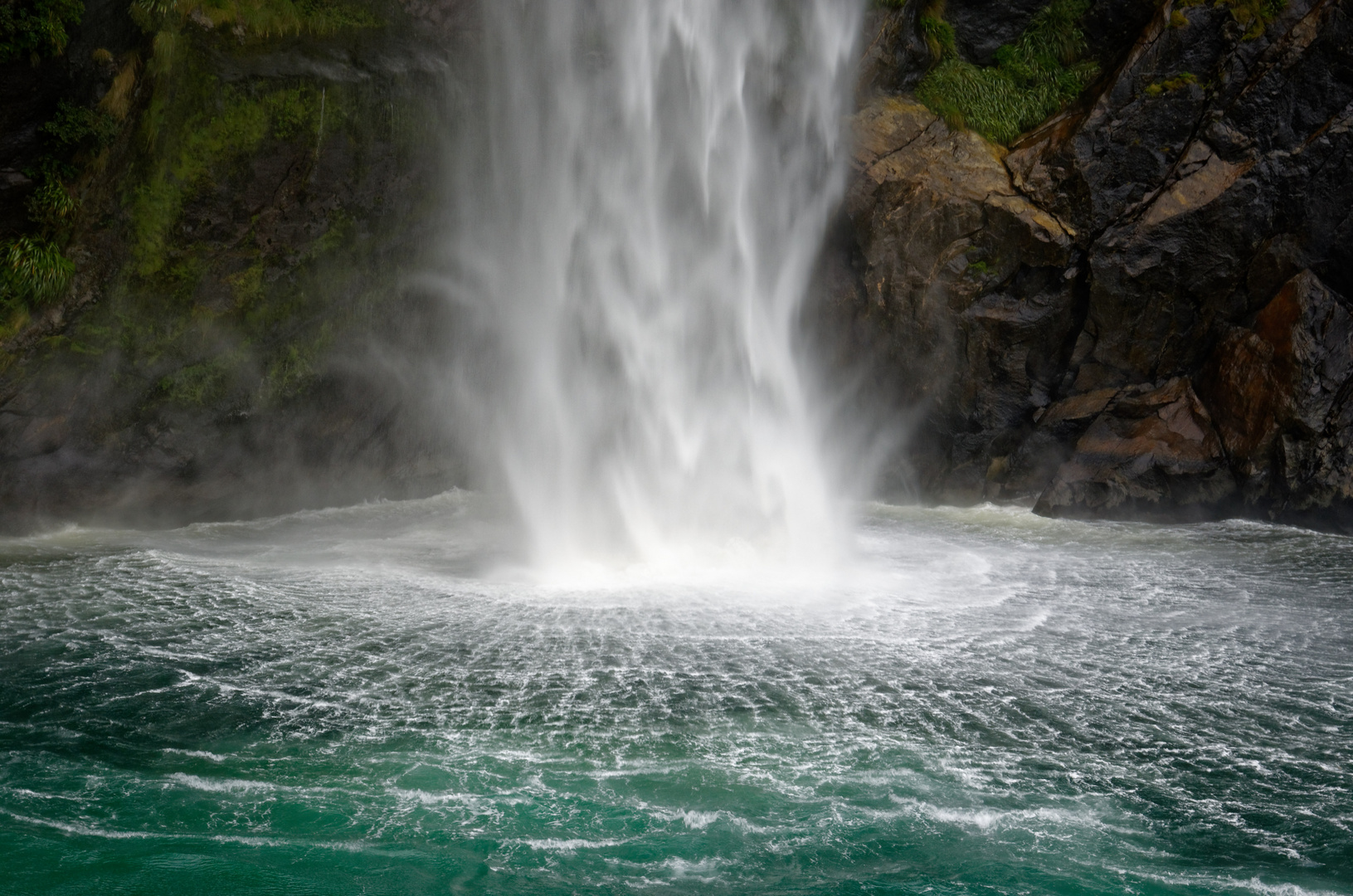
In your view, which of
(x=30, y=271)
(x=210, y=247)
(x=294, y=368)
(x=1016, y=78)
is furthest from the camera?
(x=1016, y=78)

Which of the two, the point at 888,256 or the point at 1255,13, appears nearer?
the point at 1255,13

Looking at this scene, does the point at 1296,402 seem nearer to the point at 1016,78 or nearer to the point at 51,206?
the point at 1016,78

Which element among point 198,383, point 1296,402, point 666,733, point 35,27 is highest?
point 35,27

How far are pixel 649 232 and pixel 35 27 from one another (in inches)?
329

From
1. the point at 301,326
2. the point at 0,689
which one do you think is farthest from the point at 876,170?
the point at 0,689

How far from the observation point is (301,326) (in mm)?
15125

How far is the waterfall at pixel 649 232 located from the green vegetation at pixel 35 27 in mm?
5633

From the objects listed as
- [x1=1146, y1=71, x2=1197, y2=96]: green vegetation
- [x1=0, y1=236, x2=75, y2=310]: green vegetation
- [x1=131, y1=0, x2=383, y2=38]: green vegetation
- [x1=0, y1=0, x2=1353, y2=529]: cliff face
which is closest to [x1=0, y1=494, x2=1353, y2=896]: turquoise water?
[x1=0, y1=236, x2=75, y2=310]: green vegetation

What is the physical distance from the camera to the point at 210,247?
13.8m

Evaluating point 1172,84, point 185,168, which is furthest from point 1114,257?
point 185,168

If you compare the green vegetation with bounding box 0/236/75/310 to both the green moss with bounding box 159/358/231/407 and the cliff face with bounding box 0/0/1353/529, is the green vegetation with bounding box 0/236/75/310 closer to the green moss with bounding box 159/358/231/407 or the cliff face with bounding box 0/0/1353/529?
the cliff face with bounding box 0/0/1353/529

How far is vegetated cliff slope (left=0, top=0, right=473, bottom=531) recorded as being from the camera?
1231 centimetres

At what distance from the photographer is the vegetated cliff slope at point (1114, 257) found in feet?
50.4

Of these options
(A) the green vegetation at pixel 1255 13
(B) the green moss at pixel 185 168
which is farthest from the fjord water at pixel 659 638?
(A) the green vegetation at pixel 1255 13
